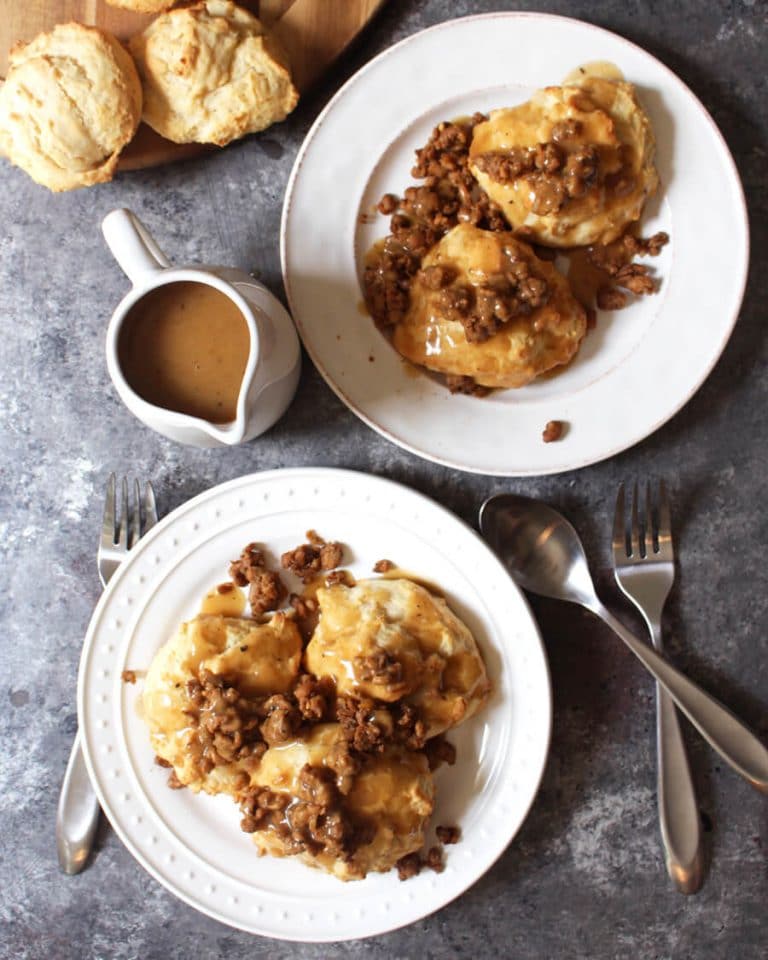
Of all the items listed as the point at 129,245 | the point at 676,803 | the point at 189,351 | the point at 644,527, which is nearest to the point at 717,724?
the point at 676,803

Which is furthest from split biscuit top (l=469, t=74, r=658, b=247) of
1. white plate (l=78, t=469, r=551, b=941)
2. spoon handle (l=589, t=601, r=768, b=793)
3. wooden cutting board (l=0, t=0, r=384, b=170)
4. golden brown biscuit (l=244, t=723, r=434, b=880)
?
golden brown biscuit (l=244, t=723, r=434, b=880)

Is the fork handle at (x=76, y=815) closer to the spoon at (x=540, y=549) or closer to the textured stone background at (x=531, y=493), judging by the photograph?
the textured stone background at (x=531, y=493)

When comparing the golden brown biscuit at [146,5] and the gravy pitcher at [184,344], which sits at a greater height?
the golden brown biscuit at [146,5]

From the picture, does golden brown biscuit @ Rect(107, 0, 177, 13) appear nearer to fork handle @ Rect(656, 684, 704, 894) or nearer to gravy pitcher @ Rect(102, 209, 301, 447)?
gravy pitcher @ Rect(102, 209, 301, 447)

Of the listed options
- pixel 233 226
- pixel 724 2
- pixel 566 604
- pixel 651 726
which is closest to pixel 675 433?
pixel 566 604

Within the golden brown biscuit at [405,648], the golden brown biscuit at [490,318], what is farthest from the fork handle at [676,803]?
the golden brown biscuit at [490,318]

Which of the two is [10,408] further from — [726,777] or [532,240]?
[726,777]
